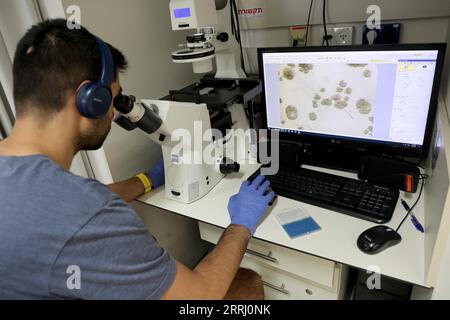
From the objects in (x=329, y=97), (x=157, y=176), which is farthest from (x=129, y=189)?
(x=329, y=97)

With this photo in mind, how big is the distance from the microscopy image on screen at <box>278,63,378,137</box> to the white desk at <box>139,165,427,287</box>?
21 cm

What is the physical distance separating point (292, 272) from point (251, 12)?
114cm

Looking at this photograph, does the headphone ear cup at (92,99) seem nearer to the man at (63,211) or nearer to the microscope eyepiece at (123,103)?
the man at (63,211)

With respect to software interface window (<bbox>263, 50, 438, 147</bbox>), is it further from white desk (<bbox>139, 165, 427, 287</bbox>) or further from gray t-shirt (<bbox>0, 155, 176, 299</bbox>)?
gray t-shirt (<bbox>0, 155, 176, 299</bbox>)

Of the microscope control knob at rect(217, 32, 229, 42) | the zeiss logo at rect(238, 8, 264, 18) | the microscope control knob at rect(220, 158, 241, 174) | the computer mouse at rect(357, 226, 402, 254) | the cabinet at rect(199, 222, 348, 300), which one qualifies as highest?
the zeiss logo at rect(238, 8, 264, 18)

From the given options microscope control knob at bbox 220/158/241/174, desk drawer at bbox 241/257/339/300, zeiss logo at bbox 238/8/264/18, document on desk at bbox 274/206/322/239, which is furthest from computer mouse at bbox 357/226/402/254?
zeiss logo at bbox 238/8/264/18

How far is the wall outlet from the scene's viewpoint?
131 cm

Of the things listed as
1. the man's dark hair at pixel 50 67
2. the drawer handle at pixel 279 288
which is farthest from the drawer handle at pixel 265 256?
the man's dark hair at pixel 50 67

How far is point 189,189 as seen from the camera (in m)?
1.19

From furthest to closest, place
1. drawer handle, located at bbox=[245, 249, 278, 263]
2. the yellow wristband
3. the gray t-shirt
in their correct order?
the yellow wristband < drawer handle, located at bbox=[245, 249, 278, 263] < the gray t-shirt

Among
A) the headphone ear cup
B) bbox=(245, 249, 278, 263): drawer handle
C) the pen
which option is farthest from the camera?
bbox=(245, 249, 278, 263): drawer handle

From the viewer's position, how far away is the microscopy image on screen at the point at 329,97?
110 cm

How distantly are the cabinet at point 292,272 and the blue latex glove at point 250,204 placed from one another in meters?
0.13
